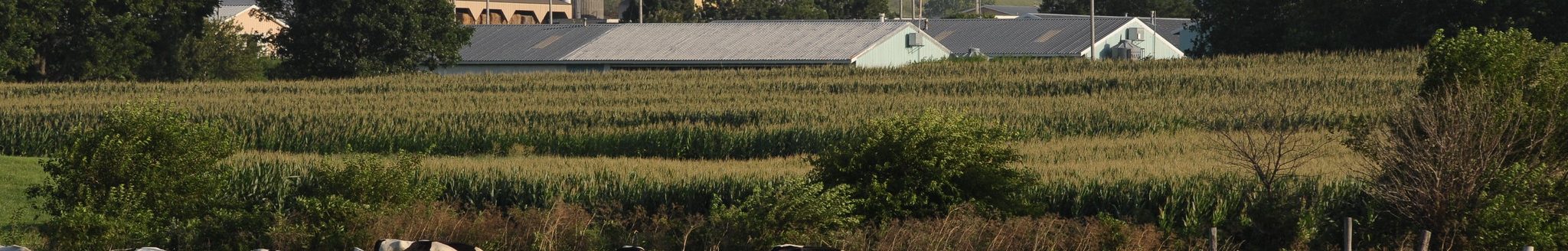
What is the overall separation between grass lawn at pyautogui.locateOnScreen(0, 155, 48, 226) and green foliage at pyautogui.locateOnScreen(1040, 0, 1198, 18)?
256 feet

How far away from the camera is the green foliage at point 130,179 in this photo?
51.5 ft

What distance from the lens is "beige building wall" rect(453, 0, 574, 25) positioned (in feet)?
329

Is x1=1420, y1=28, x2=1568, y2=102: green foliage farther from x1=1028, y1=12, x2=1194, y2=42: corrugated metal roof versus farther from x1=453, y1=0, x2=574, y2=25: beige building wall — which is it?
x1=453, y1=0, x2=574, y2=25: beige building wall

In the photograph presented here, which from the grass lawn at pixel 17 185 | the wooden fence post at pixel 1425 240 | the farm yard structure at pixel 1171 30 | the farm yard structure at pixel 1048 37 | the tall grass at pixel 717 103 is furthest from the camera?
the farm yard structure at pixel 1171 30

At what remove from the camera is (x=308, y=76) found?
5653cm

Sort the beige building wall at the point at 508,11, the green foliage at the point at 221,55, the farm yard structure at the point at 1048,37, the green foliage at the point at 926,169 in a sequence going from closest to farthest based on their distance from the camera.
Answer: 1. the green foliage at the point at 926,169
2. the farm yard structure at the point at 1048,37
3. the green foliage at the point at 221,55
4. the beige building wall at the point at 508,11

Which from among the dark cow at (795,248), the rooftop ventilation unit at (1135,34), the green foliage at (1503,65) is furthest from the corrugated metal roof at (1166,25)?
the dark cow at (795,248)

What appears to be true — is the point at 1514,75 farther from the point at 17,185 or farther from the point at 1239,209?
the point at 17,185

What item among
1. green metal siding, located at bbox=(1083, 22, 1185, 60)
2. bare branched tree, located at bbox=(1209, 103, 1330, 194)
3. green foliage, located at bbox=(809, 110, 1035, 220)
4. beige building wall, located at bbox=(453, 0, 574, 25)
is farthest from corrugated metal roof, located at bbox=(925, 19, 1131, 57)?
green foliage, located at bbox=(809, 110, 1035, 220)

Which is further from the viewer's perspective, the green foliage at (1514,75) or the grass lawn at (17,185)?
the grass lawn at (17,185)

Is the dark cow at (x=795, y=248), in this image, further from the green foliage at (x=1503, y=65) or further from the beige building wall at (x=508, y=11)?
the beige building wall at (x=508, y=11)

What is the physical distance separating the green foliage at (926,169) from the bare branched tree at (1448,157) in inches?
131

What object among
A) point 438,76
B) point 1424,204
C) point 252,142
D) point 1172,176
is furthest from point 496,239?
point 438,76

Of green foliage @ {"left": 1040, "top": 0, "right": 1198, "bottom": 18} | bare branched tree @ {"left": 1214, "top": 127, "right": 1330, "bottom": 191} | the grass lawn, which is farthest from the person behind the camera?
green foliage @ {"left": 1040, "top": 0, "right": 1198, "bottom": 18}
